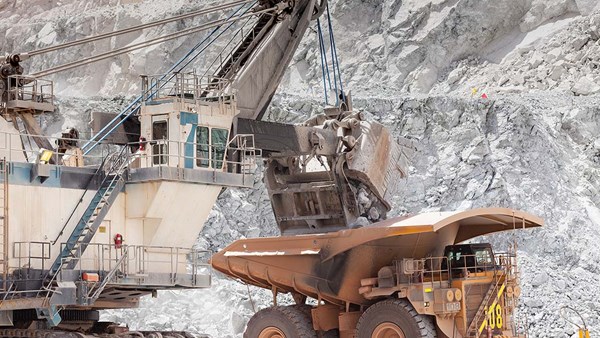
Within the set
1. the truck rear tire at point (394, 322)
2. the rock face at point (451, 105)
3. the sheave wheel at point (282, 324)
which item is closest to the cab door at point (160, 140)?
the sheave wheel at point (282, 324)

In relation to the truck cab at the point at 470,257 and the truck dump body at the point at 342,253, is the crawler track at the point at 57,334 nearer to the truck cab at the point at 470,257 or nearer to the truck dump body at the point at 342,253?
the truck dump body at the point at 342,253

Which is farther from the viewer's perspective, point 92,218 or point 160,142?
point 160,142

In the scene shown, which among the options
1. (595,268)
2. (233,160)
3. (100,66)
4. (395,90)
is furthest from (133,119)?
(100,66)

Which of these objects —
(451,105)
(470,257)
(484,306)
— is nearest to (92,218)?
(484,306)

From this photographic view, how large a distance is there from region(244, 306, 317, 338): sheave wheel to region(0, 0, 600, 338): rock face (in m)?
4.14

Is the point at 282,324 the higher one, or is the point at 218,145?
the point at 218,145

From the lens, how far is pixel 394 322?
20719 millimetres

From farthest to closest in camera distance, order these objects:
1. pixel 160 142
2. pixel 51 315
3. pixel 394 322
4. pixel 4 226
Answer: pixel 394 322 < pixel 160 142 < pixel 4 226 < pixel 51 315

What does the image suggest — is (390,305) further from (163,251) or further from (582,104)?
(582,104)

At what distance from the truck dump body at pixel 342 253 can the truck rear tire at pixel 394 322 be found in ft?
2.37

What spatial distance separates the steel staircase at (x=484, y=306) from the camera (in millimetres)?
20844

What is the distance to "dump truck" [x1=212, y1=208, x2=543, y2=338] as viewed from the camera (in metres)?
20.8

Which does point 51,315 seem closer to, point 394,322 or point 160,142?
point 160,142

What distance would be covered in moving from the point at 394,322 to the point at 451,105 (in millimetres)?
18514
